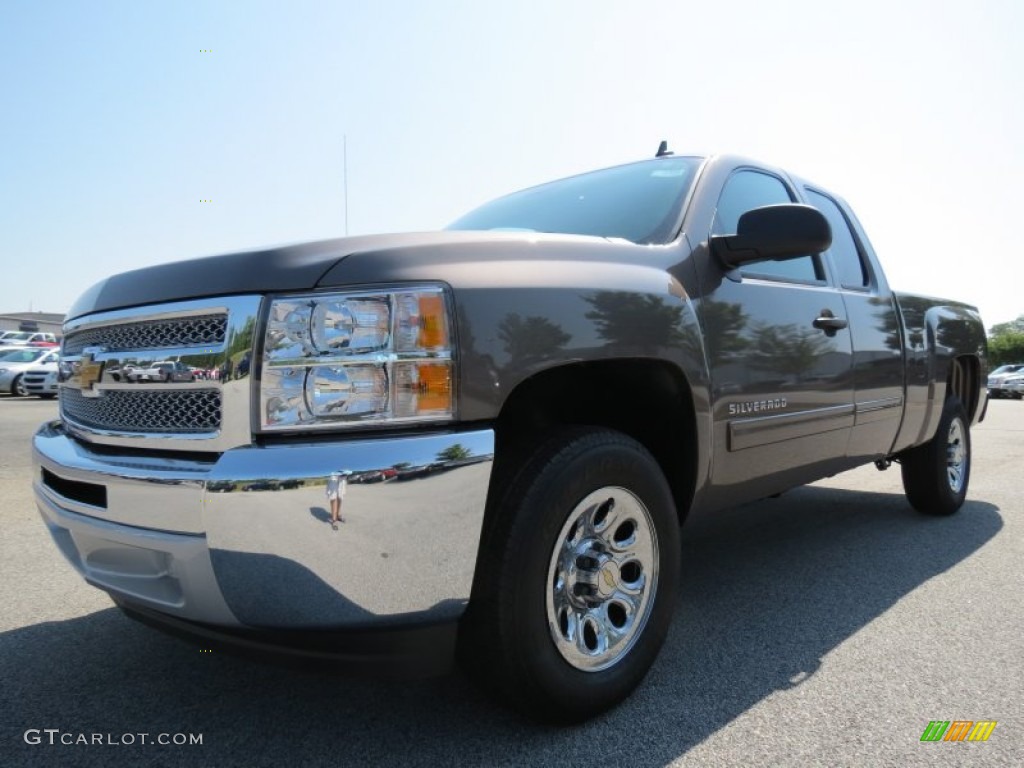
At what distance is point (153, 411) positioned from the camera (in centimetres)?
182

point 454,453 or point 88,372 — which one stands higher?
point 88,372

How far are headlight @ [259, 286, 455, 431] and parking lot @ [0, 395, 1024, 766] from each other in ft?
2.02

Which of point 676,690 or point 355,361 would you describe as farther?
point 676,690

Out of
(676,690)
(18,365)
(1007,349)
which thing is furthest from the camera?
(1007,349)

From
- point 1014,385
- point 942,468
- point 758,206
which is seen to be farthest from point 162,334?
point 1014,385

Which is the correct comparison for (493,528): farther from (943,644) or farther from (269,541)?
(943,644)

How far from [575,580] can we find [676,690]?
54cm

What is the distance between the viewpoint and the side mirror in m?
2.42

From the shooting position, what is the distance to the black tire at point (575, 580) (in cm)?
177

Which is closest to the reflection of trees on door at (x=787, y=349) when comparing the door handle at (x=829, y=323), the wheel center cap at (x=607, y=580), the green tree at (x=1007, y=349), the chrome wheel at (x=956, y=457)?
the door handle at (x=829, y=323)

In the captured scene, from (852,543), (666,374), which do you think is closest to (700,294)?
(666,374)

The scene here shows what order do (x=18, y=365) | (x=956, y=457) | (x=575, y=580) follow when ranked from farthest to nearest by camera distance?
1. (x=18, y=365)
2. (x=956, y=457)
3. (x=575, y=580)

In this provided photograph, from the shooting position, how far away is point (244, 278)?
170cm

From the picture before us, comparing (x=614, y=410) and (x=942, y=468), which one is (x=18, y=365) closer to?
(x=614, y=410)
